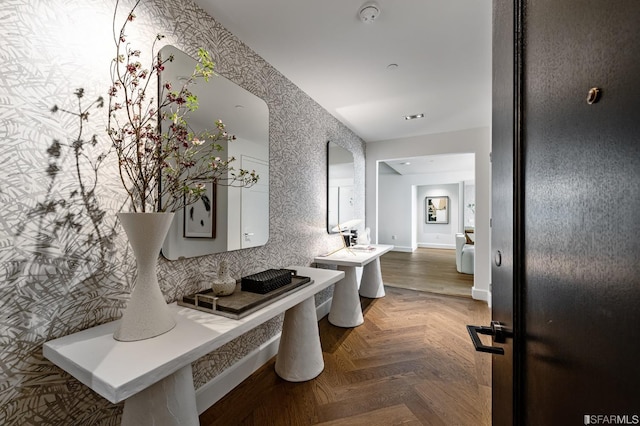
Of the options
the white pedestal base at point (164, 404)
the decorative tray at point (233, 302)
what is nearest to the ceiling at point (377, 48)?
the decorative tray at point (233, 302)

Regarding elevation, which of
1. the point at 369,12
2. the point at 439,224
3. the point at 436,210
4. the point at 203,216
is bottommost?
the point at 439,224

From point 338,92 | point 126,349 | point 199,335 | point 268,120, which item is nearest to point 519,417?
point 199,335

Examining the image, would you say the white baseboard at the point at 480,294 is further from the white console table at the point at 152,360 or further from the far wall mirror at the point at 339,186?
the white console table at the point at 152,360

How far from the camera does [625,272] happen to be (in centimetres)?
33

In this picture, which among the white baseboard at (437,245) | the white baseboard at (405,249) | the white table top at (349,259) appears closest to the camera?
the white table top at (349,259)

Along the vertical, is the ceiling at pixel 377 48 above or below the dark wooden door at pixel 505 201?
above

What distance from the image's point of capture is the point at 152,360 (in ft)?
2.61

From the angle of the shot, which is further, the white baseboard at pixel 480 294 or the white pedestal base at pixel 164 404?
the white baseboard at pixel 480 294

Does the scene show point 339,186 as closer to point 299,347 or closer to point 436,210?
point 299,347

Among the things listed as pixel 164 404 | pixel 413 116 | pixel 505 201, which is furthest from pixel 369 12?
pixel 164 404

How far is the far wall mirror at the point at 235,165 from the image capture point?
4.48ft

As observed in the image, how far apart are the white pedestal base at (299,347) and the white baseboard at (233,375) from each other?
176mm

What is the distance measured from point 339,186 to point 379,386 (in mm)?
2177

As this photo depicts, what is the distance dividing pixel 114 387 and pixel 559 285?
109 cm
